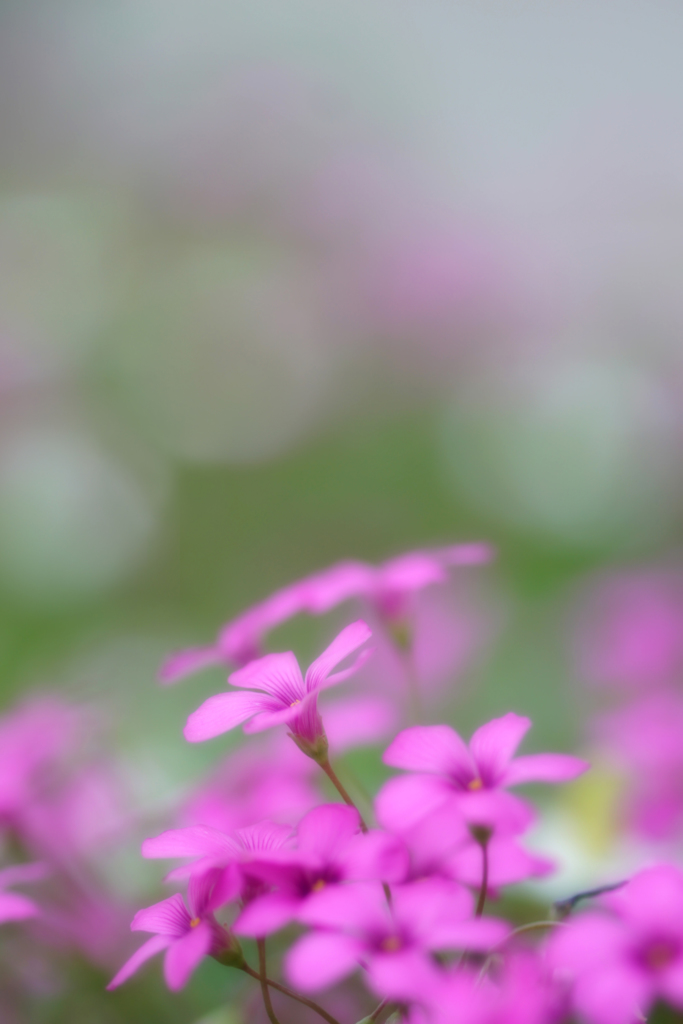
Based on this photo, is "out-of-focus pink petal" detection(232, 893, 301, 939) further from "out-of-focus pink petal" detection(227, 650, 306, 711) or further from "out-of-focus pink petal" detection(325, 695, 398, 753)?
"out-of-focus pink petal" detection(325, 695, 398, 753)

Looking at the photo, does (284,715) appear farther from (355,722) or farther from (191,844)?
(355,722)

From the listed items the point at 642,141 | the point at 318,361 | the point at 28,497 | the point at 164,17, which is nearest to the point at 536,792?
the point at 28,497

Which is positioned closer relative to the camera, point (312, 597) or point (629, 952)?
point (629, 952)

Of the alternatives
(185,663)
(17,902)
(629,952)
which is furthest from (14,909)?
(629,952)

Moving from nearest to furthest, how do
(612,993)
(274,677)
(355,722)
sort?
1. (612,993)
2. (274,677)
3. (355,722)

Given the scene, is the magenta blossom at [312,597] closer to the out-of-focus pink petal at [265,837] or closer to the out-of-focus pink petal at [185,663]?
the out-of-focus pink petal at [185,663]

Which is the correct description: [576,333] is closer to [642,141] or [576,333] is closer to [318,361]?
[318,361]

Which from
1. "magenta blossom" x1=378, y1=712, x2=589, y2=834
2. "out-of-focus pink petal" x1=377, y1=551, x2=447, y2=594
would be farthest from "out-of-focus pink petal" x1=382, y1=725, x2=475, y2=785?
"out-of-focus pink petal" x1=377, y1=551, x2=447, y2=594
